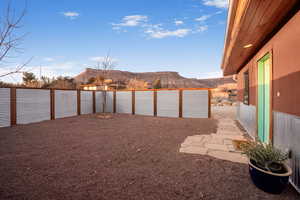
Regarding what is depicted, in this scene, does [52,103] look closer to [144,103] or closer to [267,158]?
[144,103]

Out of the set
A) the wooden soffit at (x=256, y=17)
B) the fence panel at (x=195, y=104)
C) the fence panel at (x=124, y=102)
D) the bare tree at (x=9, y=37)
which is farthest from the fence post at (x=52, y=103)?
the wooden soffit at (x=256, y=17)

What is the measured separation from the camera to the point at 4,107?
6168 mm

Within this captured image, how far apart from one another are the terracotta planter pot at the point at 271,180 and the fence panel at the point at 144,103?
8539 mm

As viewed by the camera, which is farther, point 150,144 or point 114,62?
point 114,62

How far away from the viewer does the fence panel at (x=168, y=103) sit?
31.4ft

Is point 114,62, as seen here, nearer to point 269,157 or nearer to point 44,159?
point 44,159

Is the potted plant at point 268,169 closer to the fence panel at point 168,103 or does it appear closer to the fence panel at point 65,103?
the fence panel at point 168,103

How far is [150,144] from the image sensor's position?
154 inches

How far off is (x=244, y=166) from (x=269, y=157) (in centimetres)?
70

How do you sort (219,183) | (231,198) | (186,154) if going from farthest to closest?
(186,154), (219,183), (231,198)

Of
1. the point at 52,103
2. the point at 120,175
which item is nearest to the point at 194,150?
the point at 120,175

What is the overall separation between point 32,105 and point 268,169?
9.31 meters

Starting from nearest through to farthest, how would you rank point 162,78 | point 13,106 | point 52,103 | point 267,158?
point 267,158, point 13,106, point 52,103, point 162,78

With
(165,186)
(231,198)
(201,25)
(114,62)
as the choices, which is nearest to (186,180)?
(165,186)
